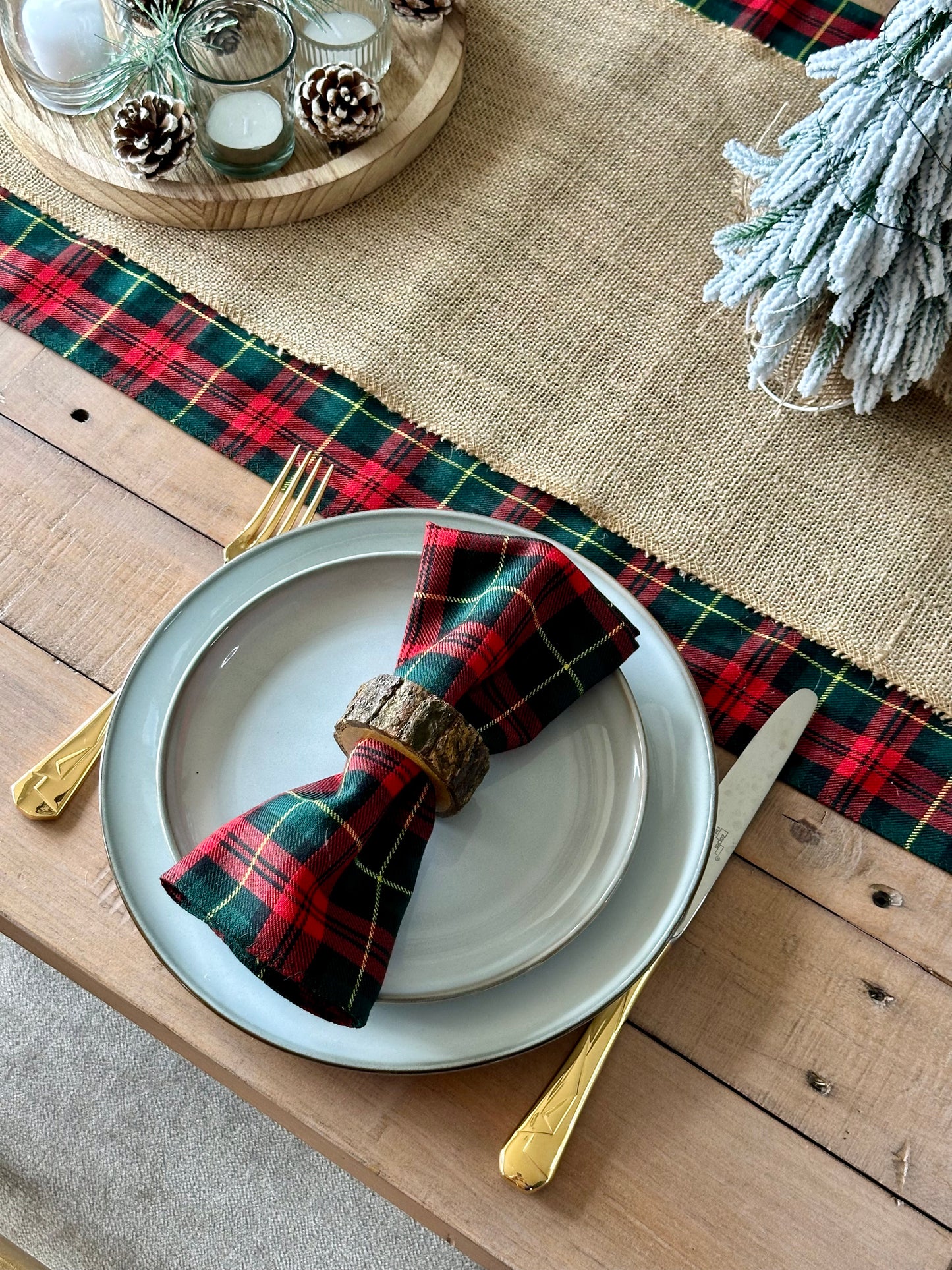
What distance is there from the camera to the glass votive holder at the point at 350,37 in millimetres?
850

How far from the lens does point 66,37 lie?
0.82 metres

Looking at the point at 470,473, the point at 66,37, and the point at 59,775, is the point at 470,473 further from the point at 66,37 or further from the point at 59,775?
the point at 66,37

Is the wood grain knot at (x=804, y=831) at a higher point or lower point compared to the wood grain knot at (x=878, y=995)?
higher

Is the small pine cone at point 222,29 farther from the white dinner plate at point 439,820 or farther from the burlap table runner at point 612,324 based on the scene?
the white dinner plate at point 439,820

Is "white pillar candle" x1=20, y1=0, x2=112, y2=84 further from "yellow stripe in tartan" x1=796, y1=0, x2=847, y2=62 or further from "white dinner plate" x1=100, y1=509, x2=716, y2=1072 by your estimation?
"yellow stripe in tartan" x1=796, y1=0, x2=847, y2=62

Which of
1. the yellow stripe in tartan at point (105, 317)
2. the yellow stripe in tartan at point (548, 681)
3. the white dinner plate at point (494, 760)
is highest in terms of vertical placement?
the yellow stripe in tartan at point (105, 317)

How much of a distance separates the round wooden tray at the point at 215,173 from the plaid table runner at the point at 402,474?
0.15 feet

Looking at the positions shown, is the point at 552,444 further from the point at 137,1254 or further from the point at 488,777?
the point at 137,1254

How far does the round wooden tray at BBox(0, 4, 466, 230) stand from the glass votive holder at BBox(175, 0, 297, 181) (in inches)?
0.9

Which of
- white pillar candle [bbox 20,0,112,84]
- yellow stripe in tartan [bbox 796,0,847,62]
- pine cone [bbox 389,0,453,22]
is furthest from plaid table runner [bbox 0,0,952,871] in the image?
yellow stripe in tartan [bbox 796,0,847,62]

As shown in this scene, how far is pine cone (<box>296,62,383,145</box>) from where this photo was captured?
83cm

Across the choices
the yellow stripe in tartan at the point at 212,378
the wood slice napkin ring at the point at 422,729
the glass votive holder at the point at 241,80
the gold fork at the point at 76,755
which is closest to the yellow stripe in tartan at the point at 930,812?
the wood slice napkin ring at the point at 422,729

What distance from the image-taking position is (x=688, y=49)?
38.6 inches

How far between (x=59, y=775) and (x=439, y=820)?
0.73 ft
